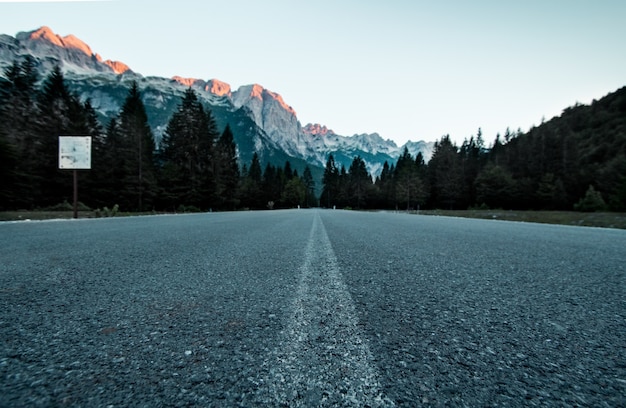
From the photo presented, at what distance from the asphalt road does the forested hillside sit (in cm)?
3637

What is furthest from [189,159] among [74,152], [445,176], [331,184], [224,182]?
[331,184]

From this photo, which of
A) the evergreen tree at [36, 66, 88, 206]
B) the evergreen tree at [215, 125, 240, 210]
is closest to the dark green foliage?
the evergreen tree at [215, 125, 240, 210]

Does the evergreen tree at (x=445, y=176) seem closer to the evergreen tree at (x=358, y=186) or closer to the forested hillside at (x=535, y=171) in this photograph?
the forested hillside at (x=535, y=171)

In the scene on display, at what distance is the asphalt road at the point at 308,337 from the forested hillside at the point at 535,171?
36.4m

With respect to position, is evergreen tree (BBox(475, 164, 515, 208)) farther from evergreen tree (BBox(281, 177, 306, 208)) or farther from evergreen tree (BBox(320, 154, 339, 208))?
evergreen tree (BBox(320, 154, 339, 208))

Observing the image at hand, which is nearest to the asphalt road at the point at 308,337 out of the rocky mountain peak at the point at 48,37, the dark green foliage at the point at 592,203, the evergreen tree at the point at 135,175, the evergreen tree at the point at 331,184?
the evergreen tree at the point at 135,175

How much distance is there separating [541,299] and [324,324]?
1.64 meters

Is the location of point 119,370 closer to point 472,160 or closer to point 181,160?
point 181,160

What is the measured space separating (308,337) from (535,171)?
6440 centimetres

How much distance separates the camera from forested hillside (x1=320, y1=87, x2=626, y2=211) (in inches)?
1711

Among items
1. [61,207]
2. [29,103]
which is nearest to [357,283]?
[61,207]

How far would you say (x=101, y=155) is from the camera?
32.4 m

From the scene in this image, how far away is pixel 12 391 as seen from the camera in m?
0.87

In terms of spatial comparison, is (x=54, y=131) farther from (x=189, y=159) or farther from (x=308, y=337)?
(x=308, y=337)
